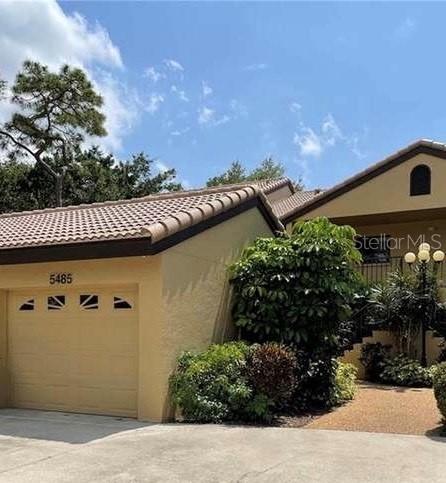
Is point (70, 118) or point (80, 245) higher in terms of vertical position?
point (70, 118)

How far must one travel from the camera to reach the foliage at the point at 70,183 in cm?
3559

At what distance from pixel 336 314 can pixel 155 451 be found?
4.96m

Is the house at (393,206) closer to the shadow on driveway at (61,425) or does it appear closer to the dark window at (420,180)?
the dark window at (420,180)

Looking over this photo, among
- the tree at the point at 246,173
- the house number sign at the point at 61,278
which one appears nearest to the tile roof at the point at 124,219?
the house number sign at the point at 61,278

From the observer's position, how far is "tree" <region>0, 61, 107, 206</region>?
3550 centimetres

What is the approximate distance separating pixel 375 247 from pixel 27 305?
1304 centimetres

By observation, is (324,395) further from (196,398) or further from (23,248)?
(23,248)

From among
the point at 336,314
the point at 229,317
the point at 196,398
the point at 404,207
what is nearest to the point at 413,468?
the point at 196,398

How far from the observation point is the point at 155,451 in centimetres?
748

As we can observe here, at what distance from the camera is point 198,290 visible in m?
10.9

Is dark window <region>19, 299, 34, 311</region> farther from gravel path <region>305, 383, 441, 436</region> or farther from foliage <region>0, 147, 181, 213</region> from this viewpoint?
foliage <region>0, 147, 181, 213</region>

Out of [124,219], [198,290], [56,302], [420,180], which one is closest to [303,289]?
[198,290]

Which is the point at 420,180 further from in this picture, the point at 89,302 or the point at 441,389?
the point at 89,302

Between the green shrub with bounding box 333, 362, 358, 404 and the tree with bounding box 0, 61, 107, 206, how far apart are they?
26183 millimetres
